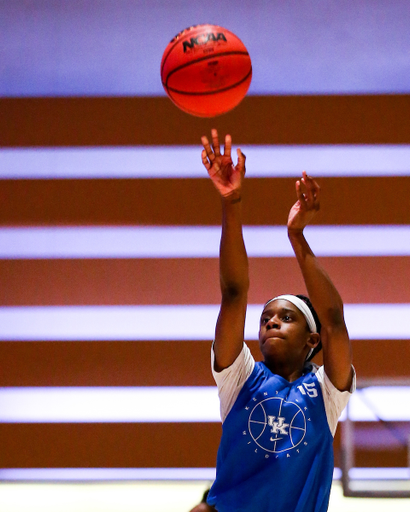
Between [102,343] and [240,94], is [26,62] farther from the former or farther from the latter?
[240,94]

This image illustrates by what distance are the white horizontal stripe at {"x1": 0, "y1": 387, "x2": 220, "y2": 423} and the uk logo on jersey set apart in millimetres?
2527

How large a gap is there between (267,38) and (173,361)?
2612 millimetres

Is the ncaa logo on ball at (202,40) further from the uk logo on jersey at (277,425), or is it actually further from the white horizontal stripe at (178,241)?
the white horizontal stripe at (178,241)

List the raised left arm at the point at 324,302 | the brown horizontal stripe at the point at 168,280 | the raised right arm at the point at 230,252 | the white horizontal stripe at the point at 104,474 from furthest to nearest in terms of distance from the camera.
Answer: the brown horizontal stripe at the point at 168,280 < the white horizontal stripe at the point at 104,474 < the raised left arm at the point at 324,302 < the raised right arm at the point at 230,252

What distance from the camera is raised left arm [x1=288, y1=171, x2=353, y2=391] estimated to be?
6.95 feet

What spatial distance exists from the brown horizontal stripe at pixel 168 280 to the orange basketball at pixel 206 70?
233 cm

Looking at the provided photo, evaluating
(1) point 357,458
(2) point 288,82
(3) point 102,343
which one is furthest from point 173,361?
(2) point 288,82

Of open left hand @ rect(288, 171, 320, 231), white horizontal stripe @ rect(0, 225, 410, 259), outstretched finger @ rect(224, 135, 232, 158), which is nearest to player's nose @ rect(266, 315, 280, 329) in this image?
open left hand @ rect(288, 171, 320, 231)

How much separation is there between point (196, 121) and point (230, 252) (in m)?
3.07

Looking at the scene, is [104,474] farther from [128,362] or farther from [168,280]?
[168,280]

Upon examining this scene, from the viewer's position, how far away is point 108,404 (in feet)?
15.2

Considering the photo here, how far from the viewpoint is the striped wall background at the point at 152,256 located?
4.62 meters

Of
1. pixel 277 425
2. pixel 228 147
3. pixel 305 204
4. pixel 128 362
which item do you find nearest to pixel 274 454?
pixel 277 425

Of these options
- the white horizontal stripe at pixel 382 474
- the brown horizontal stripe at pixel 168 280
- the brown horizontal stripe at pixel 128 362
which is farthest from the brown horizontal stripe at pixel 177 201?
the white horizontal stripe at pixel 382 474
